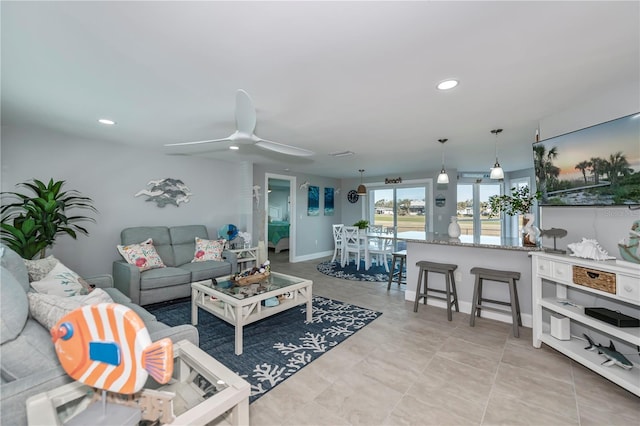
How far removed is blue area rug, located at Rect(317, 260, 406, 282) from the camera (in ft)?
16.7

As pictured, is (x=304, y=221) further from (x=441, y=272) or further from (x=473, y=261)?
(x=473, y=261)

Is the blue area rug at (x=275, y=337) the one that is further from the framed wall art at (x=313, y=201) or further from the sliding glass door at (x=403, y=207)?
the sliding glass door at (x=403, y=207)

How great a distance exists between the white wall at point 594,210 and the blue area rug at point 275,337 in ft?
7.18


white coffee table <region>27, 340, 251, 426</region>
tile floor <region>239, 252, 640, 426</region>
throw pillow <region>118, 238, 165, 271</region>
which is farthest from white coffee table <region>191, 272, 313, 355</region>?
throw pillow <region>118, 238, 165, 271</region>

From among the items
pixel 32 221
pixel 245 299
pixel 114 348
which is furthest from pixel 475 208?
pixel 32 221

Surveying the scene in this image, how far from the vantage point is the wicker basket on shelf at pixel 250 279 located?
2955 mm

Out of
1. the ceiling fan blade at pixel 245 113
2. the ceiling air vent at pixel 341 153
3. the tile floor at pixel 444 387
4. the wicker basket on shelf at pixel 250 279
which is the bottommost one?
the tile floor at pixel 444 387

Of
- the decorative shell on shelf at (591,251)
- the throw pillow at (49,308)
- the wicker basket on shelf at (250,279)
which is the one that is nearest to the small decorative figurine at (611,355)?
the decorative shell on shelf at (591,251)

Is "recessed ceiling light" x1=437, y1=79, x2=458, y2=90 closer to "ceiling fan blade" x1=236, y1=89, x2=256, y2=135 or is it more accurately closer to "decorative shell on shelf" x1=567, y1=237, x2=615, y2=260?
"ceiling fan blade" x1=236, y1=89, x2=256, y2=135

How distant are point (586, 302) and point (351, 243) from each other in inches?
159

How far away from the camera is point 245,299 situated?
2.50 meters

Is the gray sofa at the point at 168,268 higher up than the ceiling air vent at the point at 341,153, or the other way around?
the ceiling air vent at the point at 341,153

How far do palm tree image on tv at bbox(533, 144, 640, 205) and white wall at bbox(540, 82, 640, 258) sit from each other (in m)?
0.16

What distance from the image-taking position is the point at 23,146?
3275mm
